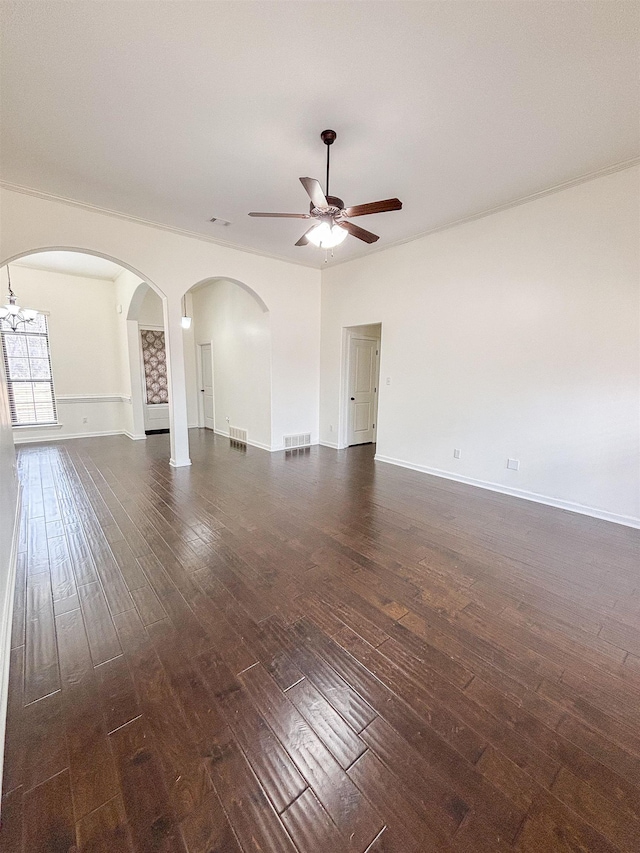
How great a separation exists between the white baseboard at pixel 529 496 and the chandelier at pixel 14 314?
21.7ft

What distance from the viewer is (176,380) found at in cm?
505

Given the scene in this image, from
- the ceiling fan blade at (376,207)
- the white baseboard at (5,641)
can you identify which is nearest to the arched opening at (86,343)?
the ceiling fan blade at (376,207)

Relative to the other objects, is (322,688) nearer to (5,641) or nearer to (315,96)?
(5,641)

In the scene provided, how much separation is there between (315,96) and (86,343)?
22.3ft

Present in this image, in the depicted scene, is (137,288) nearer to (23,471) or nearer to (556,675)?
(23,471)

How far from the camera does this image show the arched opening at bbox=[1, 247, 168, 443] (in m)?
6.44

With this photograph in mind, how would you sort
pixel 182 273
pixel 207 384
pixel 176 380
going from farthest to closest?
pixel 207 384, pixel 176 380, pixel 182 273

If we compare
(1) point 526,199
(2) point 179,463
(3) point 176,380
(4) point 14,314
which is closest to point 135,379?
(4) point 14,314

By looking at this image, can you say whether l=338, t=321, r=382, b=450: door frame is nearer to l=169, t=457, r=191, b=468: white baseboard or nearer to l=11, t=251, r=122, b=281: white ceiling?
l=169, t=457, r=191, b=468: white baseboard

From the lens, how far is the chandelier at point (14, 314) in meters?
5.53

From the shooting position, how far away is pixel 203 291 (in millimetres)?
8133

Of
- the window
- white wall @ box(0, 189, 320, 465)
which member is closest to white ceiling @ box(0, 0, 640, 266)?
white wall @ box(0, 189, 320, 465)

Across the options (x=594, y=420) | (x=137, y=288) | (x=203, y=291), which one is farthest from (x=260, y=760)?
(x=203, y=291)

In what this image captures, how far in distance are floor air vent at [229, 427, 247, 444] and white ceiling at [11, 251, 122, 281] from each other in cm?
361
